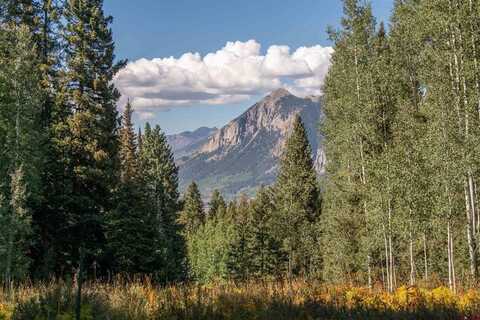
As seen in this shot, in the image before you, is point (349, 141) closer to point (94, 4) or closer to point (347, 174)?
point (347, 174)

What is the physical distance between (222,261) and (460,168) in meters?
57.0

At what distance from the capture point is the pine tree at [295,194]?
157 ft

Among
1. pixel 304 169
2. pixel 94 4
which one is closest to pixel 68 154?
pixel 94 4

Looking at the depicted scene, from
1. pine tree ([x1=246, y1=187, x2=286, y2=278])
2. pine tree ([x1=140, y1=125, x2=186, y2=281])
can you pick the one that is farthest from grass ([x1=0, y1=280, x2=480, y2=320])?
pine tree ([x1=246, y1=187, x2=286, y2=278])

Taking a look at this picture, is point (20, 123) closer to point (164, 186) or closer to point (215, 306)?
point (164, 186)

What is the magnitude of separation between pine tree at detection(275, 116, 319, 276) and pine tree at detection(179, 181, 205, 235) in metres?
39.8

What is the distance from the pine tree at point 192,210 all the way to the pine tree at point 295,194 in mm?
39787

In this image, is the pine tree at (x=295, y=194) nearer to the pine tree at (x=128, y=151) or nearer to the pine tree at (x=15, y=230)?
the pine tree at (x=128, y=151)

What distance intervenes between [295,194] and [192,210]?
46.4m

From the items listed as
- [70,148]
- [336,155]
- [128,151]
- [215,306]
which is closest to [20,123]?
[70,148]

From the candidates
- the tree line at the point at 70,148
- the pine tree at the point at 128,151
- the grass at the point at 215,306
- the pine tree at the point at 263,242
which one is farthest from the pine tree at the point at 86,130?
the pine tree at the point at 263,242

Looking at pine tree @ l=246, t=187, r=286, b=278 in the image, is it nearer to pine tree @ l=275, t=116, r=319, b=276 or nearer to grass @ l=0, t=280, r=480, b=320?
pine tree @ l=275, t=116, r=319, b=276

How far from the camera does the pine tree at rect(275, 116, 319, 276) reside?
47.8m

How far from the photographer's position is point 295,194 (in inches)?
1893
